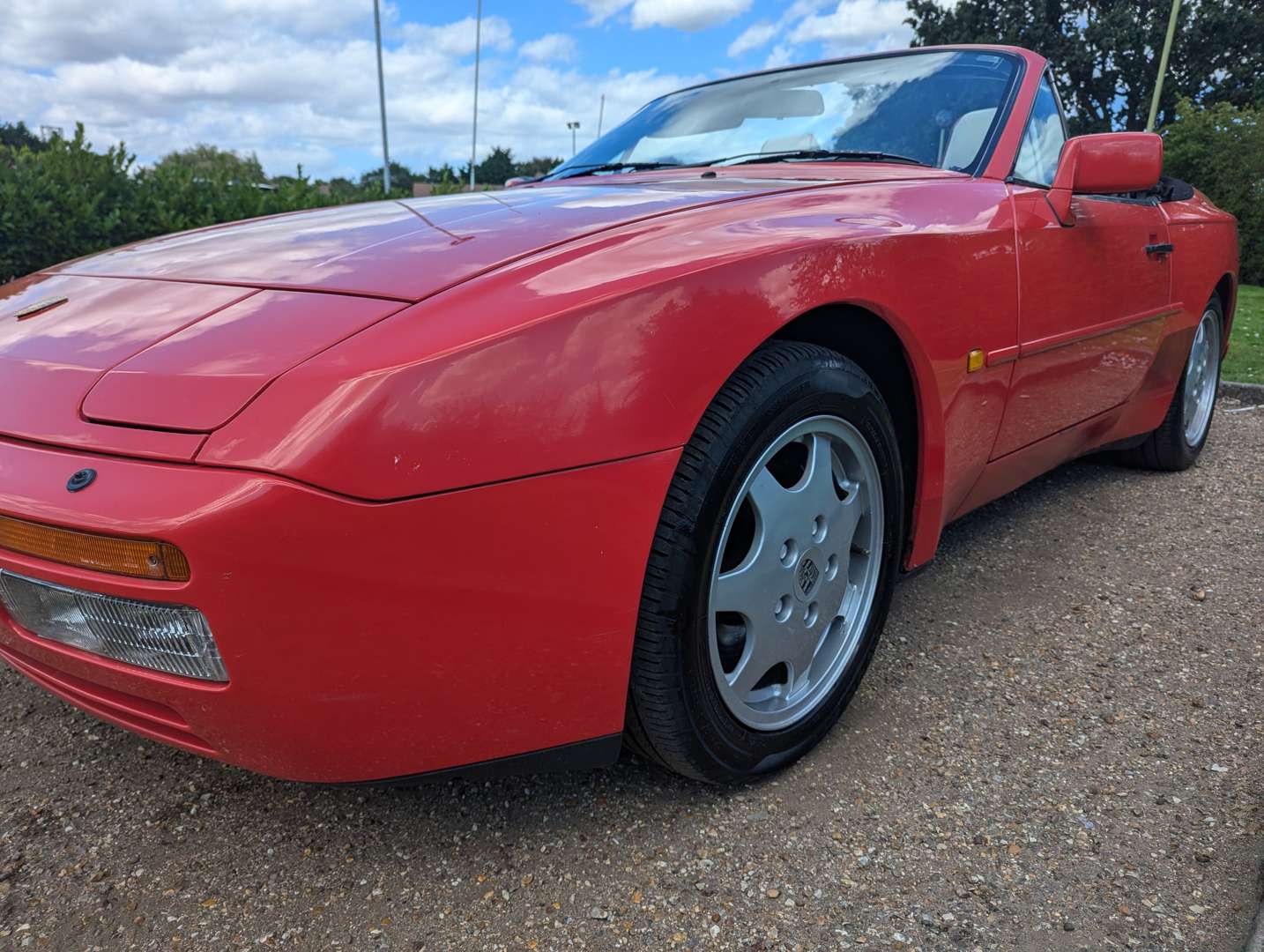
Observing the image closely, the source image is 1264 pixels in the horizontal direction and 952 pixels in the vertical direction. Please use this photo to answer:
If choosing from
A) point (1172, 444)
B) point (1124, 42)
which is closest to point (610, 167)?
point (1172, 444)

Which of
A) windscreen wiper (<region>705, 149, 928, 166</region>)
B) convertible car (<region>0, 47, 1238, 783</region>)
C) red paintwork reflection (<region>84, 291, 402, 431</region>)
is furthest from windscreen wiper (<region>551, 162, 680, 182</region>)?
red paintwork reflection (<region>84, 291, 402, 431</region>)

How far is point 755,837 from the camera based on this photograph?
1495 millimetres

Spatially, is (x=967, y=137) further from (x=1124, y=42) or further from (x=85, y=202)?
(x=1124, y=42)

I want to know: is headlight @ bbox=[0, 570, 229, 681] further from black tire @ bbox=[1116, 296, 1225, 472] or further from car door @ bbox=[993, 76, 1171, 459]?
black tire @ bbox=[1116, 296, 1225, 472]

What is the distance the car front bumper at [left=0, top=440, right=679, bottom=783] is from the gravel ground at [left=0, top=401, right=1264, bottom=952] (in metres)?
0.25

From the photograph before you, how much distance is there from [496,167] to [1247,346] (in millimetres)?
48632

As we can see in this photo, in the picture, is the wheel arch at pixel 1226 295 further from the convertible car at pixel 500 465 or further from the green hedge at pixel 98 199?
the green hedge at pixel 98 199

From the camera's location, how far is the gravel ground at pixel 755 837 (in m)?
1.31

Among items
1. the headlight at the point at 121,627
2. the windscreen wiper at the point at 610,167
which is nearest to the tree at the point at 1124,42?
the windscreen wiper at the point at 610,167

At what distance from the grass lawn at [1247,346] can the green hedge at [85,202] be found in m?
6.21

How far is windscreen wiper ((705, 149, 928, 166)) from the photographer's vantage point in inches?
86.9

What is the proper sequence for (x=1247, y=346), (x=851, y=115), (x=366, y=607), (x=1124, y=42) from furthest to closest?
1. (x=1124, y=42)
2. (x=1247, y=346)
3. (x=851, y=115)
4. (x=366, y=607)

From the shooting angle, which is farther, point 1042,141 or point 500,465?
point 1042,141

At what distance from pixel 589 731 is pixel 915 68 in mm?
1971
